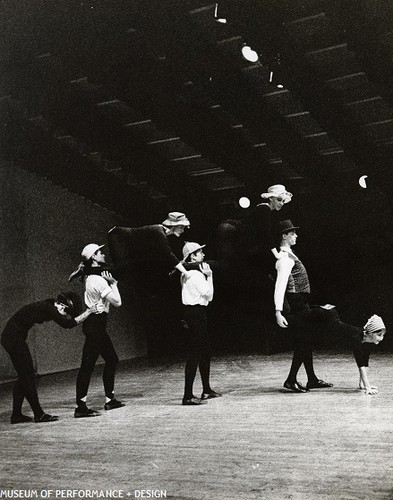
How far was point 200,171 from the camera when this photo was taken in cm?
878

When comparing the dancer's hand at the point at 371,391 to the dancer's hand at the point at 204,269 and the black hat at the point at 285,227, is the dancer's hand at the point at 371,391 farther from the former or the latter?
the dancer's hand at the point at 204,269

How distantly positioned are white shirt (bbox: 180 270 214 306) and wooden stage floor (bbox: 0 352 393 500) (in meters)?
0.85

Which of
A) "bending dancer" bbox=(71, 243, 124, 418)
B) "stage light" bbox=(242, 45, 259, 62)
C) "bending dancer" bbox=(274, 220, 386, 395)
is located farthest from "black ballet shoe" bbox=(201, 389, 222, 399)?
"stage light" bbox=(242, 45, 259, 62)

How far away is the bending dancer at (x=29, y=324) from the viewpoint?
4.27m

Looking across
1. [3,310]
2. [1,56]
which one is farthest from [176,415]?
[3,310]

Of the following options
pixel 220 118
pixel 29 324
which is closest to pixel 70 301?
pixel 29 324

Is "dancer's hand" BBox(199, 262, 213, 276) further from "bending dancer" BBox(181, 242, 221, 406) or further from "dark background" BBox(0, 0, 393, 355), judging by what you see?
"dark background" BBox(0, 0, 393, 355)

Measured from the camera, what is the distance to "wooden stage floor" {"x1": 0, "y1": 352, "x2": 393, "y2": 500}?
2590 mm

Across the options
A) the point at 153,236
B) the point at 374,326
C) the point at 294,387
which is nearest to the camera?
the point at 374,326

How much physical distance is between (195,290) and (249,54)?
250cm

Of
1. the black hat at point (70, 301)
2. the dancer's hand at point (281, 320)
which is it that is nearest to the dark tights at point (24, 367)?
the black hat at point (70, 301)

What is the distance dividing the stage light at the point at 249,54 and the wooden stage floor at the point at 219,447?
10.5 feet

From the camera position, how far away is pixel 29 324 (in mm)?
4414

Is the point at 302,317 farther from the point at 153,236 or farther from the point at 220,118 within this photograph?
the point at 220,118
